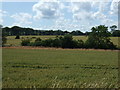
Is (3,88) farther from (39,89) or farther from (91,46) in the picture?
(91,46)

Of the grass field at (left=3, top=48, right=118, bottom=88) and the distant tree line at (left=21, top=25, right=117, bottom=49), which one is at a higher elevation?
the distant tree line at (left=21, top=25, right=117, bottom=49)

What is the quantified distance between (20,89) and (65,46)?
184 ft

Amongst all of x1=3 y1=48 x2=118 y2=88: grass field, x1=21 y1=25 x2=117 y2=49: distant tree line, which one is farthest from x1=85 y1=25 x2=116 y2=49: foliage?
x1=3 y1=48 x2=118 y2=88: grass field

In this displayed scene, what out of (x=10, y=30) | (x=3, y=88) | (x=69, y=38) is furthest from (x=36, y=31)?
(x=3, y=88)

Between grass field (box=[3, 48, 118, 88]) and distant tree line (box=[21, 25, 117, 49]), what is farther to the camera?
distant tree line (box=[21, 25, 117, 49])

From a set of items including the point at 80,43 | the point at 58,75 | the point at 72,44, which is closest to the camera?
the point at 58,75

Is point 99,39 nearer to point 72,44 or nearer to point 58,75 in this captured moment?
point 72,44

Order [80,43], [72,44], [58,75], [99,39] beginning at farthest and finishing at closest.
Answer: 1. [99,39]
2. [80,43]
3. [72,44]
4. [58,75]

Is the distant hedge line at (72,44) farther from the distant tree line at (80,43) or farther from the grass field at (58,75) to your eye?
the grass field at (58,75)

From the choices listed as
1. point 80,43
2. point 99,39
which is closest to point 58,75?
point 80,43

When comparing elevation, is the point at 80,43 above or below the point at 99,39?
below

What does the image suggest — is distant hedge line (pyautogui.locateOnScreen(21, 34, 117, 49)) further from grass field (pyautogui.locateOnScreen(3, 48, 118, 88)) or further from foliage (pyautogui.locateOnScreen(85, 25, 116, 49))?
grass field (pyautogui.locateOnScreen(3, 48, 118, 88))

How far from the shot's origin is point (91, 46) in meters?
63.3

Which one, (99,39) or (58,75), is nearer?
(58,75)
